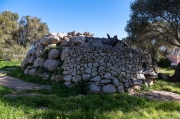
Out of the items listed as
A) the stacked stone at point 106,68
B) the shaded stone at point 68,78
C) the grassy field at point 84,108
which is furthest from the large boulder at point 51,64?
the grassy field at point 84,108

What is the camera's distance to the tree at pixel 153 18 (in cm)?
981

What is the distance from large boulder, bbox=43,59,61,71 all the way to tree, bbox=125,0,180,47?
20.4 ft

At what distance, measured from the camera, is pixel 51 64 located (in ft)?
28.4

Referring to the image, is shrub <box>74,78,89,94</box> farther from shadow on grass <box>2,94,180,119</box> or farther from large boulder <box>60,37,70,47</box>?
large boulder <box>60,37,70,47</box>

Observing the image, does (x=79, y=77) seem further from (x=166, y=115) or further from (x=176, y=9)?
(x=176, y=9)

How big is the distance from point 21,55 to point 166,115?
72.8 ft

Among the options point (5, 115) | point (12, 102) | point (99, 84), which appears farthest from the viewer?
point (99, 84)

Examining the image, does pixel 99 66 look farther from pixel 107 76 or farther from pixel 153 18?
pixel 153 18

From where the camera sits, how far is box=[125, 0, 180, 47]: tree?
981 cm

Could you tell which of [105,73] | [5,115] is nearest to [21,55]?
[105,73]

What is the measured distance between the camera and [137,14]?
11094 millimetres

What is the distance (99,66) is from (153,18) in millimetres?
6040

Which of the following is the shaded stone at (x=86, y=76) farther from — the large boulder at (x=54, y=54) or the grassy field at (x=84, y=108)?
the large boulder at (x=54, y=54)

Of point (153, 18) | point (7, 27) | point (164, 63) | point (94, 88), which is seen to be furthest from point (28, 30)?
point (94, 88)
